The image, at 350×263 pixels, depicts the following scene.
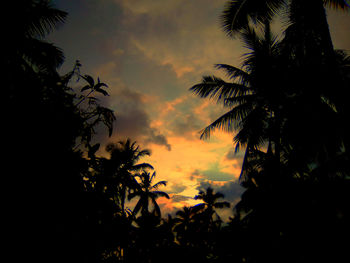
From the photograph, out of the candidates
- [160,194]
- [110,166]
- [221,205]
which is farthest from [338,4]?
[221,205]

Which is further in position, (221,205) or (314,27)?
(221,205)

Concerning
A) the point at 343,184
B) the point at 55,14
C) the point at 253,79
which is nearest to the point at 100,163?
the point at 343,184

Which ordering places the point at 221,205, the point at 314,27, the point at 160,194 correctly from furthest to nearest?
the point at 221,205 → the point at 160,194 → the point at 314,27

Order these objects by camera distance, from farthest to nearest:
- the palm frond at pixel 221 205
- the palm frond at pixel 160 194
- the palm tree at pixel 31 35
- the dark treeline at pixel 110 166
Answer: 1. the palm frond at pixel 221 205
2. the palm frond at pixel 160 194
3. the palm tree at pixel 31 35
4. the dark treeline at pixel 110 166

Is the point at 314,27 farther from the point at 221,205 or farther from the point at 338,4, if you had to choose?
the point at 221,205

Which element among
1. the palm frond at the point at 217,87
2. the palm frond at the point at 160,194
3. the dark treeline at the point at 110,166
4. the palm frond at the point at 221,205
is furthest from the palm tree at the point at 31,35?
the palm frond at the point at 221,205

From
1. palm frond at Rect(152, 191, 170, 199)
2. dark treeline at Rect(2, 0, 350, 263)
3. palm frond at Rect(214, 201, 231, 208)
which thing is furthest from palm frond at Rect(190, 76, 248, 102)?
palm frond at Rect(214, 201, 231, 208)

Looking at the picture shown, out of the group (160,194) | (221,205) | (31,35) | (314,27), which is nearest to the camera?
(314,27)

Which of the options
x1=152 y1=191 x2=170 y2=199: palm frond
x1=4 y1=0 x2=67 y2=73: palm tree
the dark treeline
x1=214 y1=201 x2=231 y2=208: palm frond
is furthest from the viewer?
x1=214 y1=201 x2=231 y2=208: palm frond

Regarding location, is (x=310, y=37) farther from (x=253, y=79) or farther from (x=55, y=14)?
(x=55, y=14)

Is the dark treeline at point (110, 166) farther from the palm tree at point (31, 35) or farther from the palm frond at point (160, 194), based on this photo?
the palm frond at point (160, 194)

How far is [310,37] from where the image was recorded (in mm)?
4270

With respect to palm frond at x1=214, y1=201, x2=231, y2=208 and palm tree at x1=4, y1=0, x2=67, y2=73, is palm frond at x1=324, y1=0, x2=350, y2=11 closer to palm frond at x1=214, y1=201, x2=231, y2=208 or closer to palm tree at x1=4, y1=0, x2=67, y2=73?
palm tree at x1=4, y1=0, x2=67, y2=73

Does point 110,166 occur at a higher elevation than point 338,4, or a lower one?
lower
